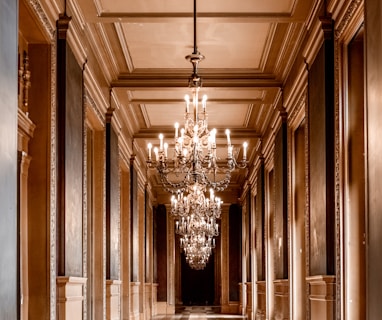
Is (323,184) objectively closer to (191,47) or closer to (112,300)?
(191,47)

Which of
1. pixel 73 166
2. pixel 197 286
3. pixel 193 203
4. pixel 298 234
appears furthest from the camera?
pixel 197 286

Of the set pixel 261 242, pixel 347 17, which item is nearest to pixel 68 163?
pixel 347 17

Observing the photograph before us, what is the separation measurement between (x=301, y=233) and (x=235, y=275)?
658 inches

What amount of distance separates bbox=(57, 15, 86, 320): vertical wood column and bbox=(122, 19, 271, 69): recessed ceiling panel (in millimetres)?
1730

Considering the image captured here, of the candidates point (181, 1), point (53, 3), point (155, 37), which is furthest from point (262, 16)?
point (53, 3)

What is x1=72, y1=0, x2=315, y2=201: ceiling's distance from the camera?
8914 millimetres

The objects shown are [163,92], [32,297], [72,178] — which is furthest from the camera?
[163,92]

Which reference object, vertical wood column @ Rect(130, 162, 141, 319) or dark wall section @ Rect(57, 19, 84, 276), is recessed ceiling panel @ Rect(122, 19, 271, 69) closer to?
dark wall section @ Rect(57, 19, 84, 276)

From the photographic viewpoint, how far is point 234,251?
27.7 metres

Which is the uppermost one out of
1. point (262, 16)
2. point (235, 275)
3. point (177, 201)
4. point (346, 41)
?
point (262, 16)

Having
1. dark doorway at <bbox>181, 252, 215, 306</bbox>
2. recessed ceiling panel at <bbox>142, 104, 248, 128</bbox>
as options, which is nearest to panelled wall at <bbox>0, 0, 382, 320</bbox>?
recessed ceiling panel at <bbox>142, 104, 248, 128</bbox>

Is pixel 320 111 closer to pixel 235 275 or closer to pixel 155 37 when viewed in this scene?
pixel 155 37

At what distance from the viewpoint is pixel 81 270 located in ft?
28.7

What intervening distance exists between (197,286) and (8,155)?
1571 inches
